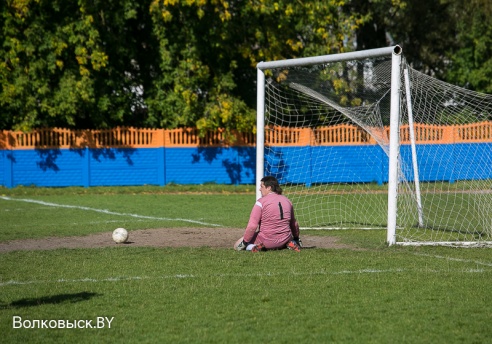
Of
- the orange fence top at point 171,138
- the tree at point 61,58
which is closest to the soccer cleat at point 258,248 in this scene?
the orange fence top at point 171,138

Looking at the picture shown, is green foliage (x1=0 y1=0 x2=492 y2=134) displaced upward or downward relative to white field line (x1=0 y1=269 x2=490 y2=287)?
upward

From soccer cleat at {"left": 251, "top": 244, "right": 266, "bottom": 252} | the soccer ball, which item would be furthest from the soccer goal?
the soccer ball

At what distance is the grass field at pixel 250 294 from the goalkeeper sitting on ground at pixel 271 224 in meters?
0.26

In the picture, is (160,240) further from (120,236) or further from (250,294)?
(250,294)

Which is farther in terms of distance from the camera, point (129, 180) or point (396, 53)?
point (129, 180)

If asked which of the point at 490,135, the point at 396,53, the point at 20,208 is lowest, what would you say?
the point at 20,208

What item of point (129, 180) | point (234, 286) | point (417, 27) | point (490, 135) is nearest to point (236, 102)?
point (129, 180)

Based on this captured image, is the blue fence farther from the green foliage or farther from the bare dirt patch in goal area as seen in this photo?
the bare dirt patch in goal area

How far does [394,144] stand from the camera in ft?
39.9

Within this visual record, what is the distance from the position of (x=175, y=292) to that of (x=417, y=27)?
32754 millimetres

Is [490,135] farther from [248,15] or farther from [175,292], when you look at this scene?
[175,292]

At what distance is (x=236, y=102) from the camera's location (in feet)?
91.8

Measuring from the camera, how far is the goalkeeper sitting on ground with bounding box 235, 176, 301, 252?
1144 centimetres

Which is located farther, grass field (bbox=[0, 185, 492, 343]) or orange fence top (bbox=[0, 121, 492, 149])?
orange fence top (bbox=[0, 121, 492, 149])
